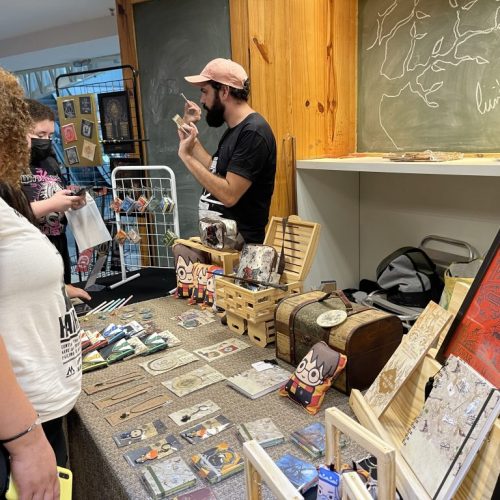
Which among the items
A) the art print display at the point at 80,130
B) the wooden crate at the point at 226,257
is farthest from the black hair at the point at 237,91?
the art print display at the point at 80,130

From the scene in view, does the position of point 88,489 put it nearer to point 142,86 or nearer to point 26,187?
point 26,187

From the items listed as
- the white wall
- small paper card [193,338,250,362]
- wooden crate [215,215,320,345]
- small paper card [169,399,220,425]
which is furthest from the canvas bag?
the white wall

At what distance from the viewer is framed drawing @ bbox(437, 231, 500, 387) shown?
87 centimetres

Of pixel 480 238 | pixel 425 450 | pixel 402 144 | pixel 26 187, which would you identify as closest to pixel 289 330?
pixel 425 450

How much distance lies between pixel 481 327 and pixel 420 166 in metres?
1.08

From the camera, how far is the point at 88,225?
2318 millimetres

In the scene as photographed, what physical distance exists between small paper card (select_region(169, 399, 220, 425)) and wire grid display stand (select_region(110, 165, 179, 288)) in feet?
4.53

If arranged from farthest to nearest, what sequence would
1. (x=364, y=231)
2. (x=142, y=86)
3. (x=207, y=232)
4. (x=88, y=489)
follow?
(x=142, y=86) < (x=364, y=231) < (x=207, y=232) < (x=88, y=489)

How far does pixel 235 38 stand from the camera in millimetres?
2383

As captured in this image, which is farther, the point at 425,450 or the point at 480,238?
the point at 480,238

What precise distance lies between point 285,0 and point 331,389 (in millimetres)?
1809

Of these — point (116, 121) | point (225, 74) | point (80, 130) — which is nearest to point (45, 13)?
point (80, 130)

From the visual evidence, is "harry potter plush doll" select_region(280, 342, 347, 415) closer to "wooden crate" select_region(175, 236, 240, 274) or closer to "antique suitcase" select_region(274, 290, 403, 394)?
"antique suitcase" select_region(274, 290, 403, 394)

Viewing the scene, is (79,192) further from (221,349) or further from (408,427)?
(408,427)
